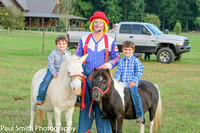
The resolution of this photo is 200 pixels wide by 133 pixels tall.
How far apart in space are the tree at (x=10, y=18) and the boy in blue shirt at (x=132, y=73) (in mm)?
42404

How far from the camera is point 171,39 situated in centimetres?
1564

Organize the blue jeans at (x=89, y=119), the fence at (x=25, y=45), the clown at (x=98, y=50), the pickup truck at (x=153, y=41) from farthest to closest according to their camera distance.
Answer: the fence at (x=25, y=45) < the pickup truck at (x=153, y=41) < the blue jeans at (x=89, y=119) < the clown at (x=98, y=50)

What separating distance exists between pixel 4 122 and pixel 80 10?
7612 cm

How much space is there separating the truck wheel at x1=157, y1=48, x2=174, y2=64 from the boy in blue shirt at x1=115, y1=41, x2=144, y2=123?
37.2 ft

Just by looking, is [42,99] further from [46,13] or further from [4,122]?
[46,13]

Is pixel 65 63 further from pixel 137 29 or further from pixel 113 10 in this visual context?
pixel 113 10

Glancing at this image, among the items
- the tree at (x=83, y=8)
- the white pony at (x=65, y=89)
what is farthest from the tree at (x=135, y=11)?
the white pony at (x=65, y=89)

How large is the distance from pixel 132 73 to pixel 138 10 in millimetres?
73875

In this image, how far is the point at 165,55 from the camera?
51.4 ft

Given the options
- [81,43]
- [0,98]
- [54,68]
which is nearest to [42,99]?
[54,68]

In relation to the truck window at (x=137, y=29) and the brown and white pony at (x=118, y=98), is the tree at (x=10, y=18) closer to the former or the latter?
the truck window at (x=137, y=29)

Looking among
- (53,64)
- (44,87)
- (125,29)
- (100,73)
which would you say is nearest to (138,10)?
(125,29)

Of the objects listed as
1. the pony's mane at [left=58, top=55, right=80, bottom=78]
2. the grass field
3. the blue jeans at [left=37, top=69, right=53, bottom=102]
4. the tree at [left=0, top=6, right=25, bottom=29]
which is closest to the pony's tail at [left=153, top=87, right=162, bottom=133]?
the grass field

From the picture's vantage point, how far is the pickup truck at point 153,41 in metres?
15.6
